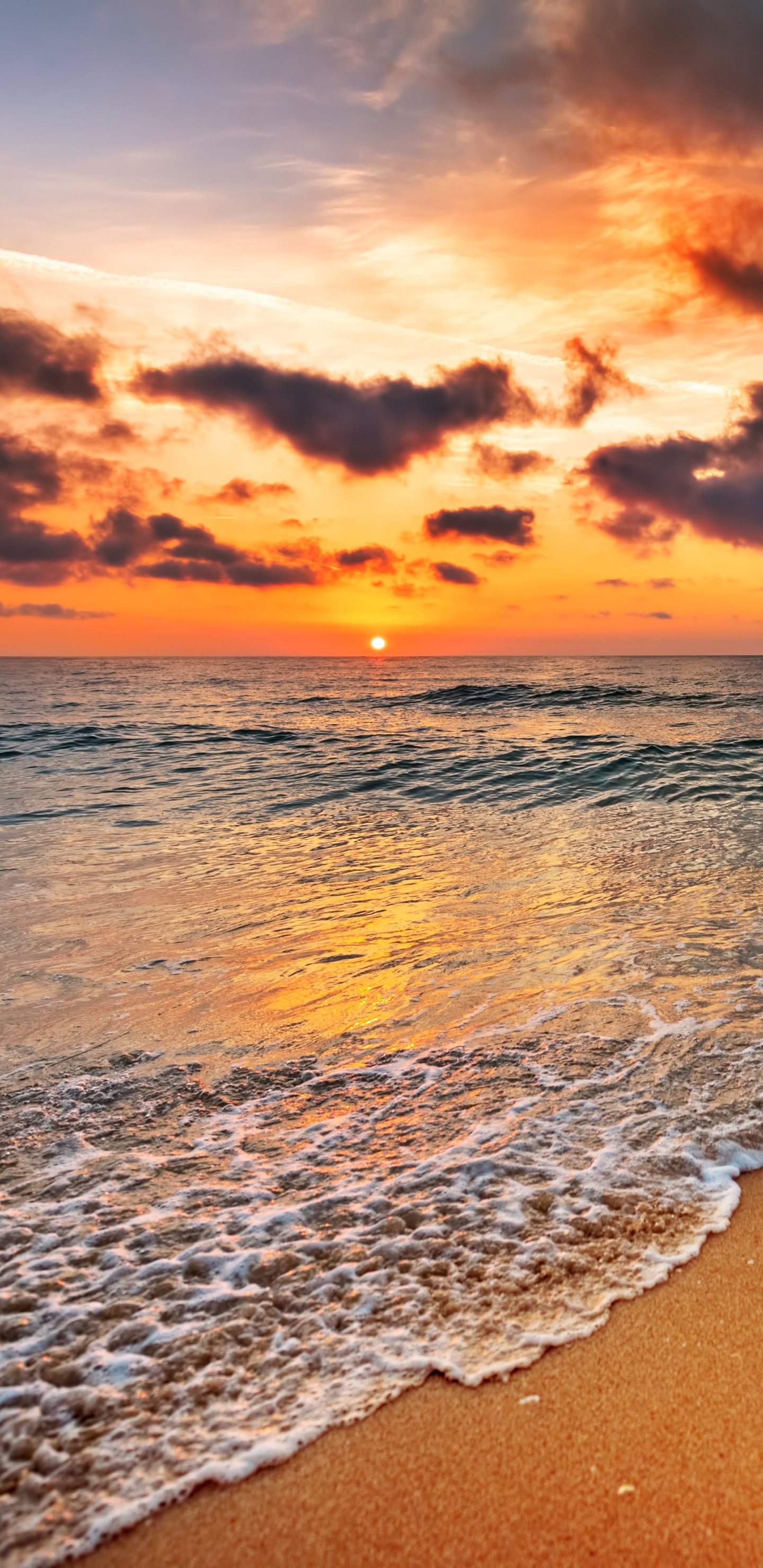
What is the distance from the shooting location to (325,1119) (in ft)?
14.2

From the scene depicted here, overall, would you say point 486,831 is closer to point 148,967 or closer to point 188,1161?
point 148,967

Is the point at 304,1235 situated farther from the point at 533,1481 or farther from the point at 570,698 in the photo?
the point at 570,698

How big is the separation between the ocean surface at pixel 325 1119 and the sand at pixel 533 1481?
10 cm

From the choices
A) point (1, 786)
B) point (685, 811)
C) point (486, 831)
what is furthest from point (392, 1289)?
point (1, 786)

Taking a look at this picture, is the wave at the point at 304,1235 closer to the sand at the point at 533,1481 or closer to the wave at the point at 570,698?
the sand at the point at 533,1481

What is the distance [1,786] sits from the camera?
60.1 feet

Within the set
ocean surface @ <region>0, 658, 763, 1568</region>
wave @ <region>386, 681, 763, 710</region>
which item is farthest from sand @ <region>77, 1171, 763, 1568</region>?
wave @ <region>386, 681, 763, 710</region>

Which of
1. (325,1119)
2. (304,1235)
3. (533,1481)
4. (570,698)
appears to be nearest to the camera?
(533,1481)

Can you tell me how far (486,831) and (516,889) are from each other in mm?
3628

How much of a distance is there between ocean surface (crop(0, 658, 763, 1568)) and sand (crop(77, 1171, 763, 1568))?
0.10 metres

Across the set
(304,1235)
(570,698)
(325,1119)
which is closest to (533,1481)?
(304,1235)

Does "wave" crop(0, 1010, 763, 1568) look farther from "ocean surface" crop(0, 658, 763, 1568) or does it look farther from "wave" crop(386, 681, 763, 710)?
"wave" crop(386, 681, 763, 710)

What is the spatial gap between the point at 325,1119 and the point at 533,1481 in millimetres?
2160

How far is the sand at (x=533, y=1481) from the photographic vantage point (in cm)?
214
